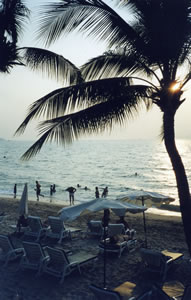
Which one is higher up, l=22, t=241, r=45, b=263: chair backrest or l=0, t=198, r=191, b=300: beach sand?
l=22, t=241, r=45, b=263: chair backrest

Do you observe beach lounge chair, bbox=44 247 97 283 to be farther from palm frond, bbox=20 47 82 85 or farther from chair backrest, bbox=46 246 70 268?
palm frond, bbox=20 47 82 85

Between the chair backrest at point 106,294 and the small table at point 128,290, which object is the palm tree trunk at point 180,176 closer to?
the small table at point 128,290

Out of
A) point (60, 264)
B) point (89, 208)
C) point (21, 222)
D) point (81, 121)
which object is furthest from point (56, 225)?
point (81, 121)

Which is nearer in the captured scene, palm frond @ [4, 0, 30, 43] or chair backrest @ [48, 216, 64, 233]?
palm frond @ [4, 0, 30, 43]

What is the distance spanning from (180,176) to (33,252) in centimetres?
433

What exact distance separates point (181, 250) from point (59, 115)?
6.98 meters

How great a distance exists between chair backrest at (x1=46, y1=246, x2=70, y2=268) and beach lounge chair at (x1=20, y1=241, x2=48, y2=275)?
0.23 metres

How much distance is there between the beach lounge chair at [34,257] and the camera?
749 cm

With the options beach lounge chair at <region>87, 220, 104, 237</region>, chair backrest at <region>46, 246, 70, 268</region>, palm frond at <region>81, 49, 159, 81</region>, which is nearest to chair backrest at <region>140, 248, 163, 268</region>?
chair backrest at <region>46, 246, 70, 268</region>

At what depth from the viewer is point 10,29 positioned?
8.41m

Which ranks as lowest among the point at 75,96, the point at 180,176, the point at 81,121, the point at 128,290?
the point at 128,290

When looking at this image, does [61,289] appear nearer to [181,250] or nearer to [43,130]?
[43,130]

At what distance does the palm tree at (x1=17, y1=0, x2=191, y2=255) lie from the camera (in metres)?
5.77

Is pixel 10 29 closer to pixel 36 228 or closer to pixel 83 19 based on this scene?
pixel 83 19
